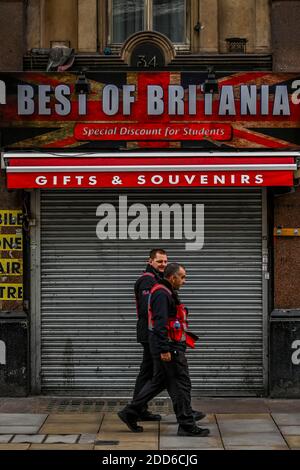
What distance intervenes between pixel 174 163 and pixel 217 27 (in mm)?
2324

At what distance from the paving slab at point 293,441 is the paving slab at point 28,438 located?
103 inches

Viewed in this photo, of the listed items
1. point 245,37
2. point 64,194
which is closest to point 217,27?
point 245,37

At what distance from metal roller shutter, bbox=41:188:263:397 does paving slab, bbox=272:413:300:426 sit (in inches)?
54.5

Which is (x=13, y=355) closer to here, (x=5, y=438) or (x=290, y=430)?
(x=5, y=438)

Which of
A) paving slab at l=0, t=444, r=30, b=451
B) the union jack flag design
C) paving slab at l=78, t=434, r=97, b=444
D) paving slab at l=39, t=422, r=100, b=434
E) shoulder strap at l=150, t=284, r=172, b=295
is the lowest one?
paving slab at l=39, t=422, r=100, b=434

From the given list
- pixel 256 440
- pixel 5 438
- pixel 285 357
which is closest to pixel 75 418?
pixel 5 438

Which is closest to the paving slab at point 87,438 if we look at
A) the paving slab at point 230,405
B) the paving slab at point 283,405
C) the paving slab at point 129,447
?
the paving slab at point 129,447

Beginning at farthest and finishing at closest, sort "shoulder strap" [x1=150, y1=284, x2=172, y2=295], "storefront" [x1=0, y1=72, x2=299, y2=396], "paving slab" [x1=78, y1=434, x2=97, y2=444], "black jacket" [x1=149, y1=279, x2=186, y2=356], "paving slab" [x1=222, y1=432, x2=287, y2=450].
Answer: "storefront" [x1=0, y1=72, x2=299, y2=396] < "shoulder strap" [x1=150, y1=284, x2=172, y2=295] < "black jacket" [x1=149, y1=279, x2=186, y2=356] < "paving slab" [x1=78, y1=434, x2=97, y2=444] < "paving slab" [x1=222, y1=432, x2=287, y2=450]

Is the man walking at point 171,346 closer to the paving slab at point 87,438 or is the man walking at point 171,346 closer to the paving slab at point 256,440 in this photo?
the paving slab at point 256,440

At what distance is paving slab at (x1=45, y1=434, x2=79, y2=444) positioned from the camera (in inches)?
375

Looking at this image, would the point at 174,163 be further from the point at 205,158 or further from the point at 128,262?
the point at 128,262

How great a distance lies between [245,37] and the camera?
12.6 m

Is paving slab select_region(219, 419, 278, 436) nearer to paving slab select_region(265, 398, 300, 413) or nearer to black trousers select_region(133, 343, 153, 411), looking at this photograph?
paving slab select_region(265, 398, 300, 413)

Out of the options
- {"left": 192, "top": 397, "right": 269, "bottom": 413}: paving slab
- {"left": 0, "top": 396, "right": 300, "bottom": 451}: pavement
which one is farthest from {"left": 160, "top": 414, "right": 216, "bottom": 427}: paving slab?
{"left": 192, "top": 397, "right": 269, "bottom": 413}: paving slab
